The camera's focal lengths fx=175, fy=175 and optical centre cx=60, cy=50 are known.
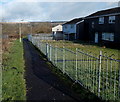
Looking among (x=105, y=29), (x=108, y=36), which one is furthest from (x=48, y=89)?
(x=105, y=29)

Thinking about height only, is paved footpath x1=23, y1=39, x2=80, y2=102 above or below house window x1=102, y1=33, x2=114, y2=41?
below

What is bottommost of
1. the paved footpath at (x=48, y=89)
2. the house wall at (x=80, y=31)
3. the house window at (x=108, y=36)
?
the paved footpath at (x=48, y=89)

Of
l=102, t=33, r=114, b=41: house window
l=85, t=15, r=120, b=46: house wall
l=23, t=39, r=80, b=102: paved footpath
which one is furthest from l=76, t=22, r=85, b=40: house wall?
l=23, t=39, r=80, b=102: paved footpath

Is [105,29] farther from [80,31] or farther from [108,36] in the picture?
[80,31]

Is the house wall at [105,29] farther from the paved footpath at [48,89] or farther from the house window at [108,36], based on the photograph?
the paved footpath at [48,89]

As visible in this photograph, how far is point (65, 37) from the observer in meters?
51.1

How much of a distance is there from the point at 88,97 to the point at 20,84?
9.30ft

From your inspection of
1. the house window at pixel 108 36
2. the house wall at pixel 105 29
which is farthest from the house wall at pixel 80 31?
the house window at pixel 108 36

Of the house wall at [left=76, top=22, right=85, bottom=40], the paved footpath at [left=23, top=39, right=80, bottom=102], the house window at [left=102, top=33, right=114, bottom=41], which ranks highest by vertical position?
the house wall at [left=76, top=22, right=85, bottom=40]

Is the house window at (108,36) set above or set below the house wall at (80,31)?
below

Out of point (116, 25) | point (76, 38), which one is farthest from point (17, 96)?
point (76, 38)

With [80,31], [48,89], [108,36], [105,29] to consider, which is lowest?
[48,89]

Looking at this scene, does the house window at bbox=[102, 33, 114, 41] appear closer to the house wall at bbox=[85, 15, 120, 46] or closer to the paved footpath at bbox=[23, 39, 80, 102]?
the house wall at bbox=[85, 15, 120, 46]

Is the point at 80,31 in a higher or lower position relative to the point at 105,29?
higher
